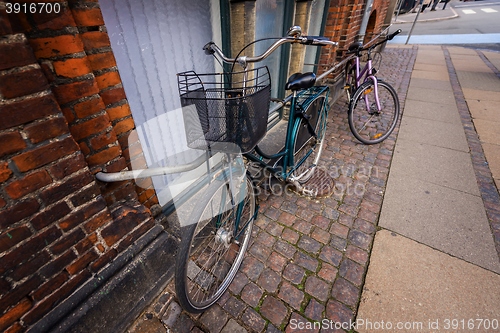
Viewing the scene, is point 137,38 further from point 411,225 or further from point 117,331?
point 411,225

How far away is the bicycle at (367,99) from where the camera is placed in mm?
3494

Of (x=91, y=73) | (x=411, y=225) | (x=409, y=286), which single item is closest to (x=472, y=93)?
(x=411, y=225)

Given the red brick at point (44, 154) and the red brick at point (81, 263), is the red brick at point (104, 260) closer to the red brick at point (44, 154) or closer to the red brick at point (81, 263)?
the red brick at point (81, 263)

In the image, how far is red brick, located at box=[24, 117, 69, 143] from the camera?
1014mm

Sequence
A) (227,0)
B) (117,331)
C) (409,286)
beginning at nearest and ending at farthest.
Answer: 1. (117,331)
2. (409,286)
3. (227,0)

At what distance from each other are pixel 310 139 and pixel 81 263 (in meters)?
2.52

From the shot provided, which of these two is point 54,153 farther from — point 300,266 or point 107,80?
point 300,266

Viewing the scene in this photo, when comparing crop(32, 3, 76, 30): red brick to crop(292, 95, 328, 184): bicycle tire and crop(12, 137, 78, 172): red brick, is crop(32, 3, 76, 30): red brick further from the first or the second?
crop(292, 95, 328, 184): bicycle tire

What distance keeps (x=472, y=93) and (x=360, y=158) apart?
4444 millimetres

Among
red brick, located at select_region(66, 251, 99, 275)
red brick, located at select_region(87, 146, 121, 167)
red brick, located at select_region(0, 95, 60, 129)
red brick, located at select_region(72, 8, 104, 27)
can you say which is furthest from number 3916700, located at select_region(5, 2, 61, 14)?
red brick, located at select_region(66, 251, 99, 275)

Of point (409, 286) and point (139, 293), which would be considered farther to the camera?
point (409, 286)

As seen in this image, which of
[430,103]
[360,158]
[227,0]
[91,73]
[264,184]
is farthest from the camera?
[430,103]

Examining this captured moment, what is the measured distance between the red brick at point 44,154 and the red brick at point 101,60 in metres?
0.42

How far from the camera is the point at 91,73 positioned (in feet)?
3.88
